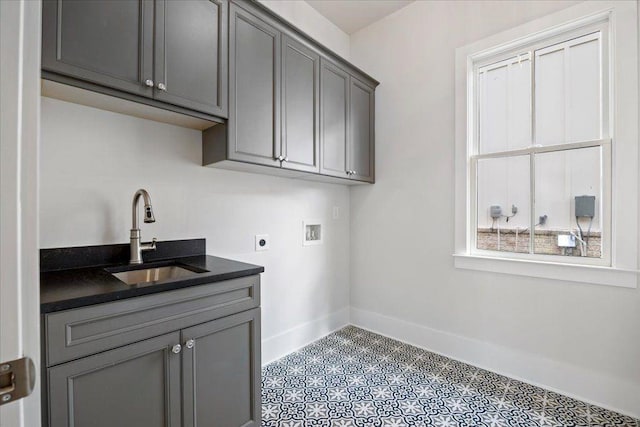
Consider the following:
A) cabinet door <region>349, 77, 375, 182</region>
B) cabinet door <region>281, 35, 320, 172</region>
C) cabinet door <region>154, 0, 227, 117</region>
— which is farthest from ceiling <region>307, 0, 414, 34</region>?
cabinet door <region>154, 0, 227, 117</region>

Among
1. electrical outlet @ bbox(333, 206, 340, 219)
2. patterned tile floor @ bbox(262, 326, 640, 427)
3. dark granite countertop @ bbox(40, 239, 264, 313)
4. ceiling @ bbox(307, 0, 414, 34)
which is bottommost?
patterned tile floor @ bbox(262, 326, 640, 427)

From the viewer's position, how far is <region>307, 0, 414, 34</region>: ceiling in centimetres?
272

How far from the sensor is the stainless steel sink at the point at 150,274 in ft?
5.32

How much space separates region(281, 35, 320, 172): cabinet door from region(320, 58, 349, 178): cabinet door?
0.24ft

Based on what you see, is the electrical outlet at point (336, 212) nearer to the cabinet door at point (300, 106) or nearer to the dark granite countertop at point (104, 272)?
the cabinet door at point (300, 106)

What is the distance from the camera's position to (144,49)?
1411 millimetres

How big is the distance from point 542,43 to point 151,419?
124 inches

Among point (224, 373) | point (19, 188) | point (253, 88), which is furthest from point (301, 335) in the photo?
point (19, 188)

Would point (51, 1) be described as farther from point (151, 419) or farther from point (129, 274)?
point (151, 419)

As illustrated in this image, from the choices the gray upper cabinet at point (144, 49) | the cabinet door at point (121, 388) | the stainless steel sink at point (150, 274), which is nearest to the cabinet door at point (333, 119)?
the gray upper cabinet at point (144, 49)

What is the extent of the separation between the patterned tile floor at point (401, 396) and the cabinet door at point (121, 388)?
735 millimetres

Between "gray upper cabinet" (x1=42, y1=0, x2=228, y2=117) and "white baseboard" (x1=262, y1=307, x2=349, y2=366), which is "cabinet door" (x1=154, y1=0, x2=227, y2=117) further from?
"white baseboard" (x1=262, y1=307, x2=349, y2=366)

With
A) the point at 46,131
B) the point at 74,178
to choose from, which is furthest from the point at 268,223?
the point at 46,131

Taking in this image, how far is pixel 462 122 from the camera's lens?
2418mm
